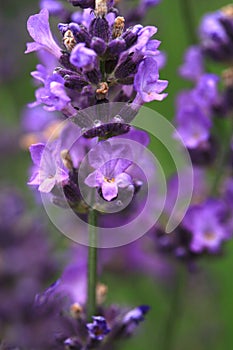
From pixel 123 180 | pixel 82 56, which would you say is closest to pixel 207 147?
pixel 123 180

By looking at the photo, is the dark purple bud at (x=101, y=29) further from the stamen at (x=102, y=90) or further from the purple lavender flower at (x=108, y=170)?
the purple lavender flower at (x=108, y=170)

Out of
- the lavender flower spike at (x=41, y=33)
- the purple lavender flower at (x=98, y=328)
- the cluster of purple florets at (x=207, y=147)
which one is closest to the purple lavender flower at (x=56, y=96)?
the lavender flower spike at (x=41, y=33)

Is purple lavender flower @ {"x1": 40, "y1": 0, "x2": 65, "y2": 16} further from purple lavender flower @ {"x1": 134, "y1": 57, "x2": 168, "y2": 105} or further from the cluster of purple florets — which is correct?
purple lavender flower @ {"x1": 134, "y1": 57, "x2": 168, "y2": 105}

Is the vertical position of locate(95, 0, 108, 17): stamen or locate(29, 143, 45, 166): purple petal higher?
locate(95, 0, 108, 17): stamen

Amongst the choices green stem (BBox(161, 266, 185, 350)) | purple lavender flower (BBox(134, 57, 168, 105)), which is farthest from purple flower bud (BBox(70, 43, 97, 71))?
green stem (BBox(161, 266, 185, 350))

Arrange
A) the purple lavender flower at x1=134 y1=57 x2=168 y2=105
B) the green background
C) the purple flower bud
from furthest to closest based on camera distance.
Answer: the green background < the purple lavender flower at x1=134 y1=57 x2=168 y2=105 < the purple flower bud

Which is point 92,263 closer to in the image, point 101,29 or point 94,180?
point 94,180

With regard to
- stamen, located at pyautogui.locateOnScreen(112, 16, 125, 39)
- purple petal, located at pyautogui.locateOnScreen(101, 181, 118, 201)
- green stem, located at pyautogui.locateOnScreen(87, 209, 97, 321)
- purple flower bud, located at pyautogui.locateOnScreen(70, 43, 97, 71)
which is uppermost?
stamen, located at pyautogui.locateOnScreen(112, 16, 125, 39)
